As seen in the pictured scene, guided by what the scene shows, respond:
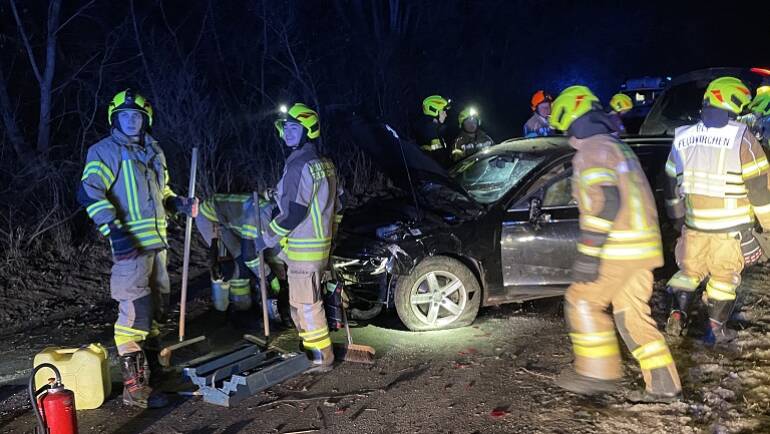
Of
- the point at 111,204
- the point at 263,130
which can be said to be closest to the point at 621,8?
the point at 263,130

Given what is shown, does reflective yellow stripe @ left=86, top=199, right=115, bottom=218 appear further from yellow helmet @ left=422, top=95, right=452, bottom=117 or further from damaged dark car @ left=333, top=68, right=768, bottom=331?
yellow helmet @ left=422, top=95, right=452, bottom=117

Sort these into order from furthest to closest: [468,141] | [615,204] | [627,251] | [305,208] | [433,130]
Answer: [468,141] < [433,130] < [305,208] < [627,251] < [615,204]

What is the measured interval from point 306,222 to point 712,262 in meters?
2.96

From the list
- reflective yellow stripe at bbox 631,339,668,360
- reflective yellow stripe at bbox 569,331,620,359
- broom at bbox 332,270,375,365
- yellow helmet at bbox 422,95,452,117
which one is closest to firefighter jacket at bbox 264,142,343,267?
broom at bbox 332,270,375,365

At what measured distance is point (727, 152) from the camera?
4.53m

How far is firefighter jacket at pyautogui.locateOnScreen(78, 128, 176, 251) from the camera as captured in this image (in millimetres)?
4074

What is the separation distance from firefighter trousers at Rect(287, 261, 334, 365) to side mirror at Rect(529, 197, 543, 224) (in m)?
1.86

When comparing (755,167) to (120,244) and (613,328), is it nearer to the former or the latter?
(613,328)

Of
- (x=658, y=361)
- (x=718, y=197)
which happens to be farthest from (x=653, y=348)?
(x=718, y=197)

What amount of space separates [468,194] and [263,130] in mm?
7904

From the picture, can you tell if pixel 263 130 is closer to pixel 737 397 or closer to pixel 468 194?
pixel 468 194

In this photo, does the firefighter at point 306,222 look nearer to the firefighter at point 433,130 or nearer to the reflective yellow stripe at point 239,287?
the reflective yellow stripe at point 239,287

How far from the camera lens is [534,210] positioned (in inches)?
213

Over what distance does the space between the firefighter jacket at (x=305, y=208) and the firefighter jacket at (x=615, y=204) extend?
67.7 inches
